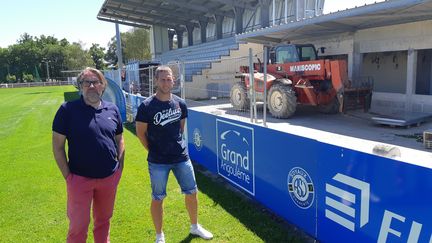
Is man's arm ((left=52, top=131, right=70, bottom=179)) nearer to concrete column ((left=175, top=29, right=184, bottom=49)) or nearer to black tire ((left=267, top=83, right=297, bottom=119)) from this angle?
black tire ((left=267, top=83, right=297, bottom=119))

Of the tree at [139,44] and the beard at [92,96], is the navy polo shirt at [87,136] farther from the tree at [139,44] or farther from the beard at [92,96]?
the tree at [139,44]

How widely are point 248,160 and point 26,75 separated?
95.4m

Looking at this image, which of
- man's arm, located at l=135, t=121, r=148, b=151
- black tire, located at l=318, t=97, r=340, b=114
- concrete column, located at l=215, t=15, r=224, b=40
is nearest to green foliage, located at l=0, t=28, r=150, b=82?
concrete column, located at l=215, t=15, r=224, b=40

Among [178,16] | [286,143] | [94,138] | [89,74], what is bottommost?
[286,143]

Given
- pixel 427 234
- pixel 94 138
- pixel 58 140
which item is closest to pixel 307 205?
pixel 427 234

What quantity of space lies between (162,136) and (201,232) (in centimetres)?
128

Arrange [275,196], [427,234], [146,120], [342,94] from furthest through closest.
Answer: [342,94] < [275,196] < [146,120] < [427,234]

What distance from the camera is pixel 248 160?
5176 mm

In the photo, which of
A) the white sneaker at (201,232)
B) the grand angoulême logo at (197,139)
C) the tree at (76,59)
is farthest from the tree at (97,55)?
the white sneaker at (201,232)

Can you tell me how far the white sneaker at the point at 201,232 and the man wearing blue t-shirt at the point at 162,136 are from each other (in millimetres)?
394

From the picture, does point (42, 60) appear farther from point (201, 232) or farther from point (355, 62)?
point (201, 232)

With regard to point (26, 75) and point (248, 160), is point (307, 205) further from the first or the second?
point (26, 75)

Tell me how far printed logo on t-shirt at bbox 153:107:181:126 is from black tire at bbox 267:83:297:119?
764 cm

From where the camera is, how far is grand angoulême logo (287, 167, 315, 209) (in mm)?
3852
